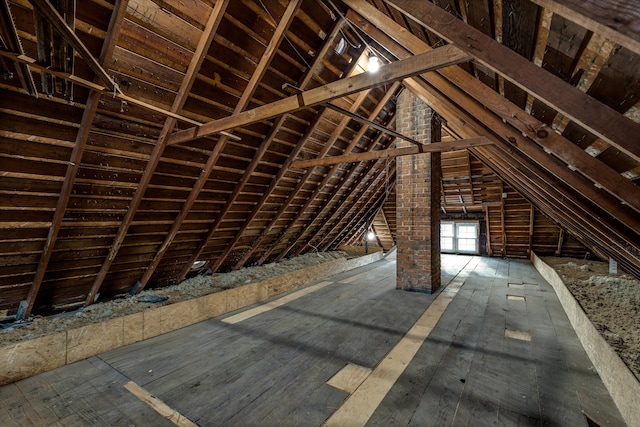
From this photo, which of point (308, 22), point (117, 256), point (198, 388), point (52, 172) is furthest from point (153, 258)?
point (308, 22)

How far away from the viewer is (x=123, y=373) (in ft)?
8.15

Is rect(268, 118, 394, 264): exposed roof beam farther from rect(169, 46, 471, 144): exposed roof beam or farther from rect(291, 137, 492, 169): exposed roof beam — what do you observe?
rect(169, 46, 471, 144): exposed roof beam

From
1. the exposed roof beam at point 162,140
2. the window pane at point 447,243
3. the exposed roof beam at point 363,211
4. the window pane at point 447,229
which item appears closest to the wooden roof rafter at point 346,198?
the exposed roof beam at point 363,211

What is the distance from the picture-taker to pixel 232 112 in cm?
339

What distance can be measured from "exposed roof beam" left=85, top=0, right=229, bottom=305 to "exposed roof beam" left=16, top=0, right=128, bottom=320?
1.97ft

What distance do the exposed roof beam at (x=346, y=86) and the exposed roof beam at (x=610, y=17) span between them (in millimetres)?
638

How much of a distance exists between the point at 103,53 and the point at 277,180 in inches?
110

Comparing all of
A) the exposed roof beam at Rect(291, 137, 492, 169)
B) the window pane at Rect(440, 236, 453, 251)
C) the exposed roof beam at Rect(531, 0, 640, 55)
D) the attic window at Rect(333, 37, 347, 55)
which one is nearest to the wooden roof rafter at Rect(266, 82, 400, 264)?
the exposed roof beam at Rect(291, 137, 492, 169)

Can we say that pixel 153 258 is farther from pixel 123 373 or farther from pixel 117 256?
pixel 123 373

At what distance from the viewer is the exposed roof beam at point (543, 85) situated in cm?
90

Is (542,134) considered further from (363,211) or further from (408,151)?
(363,211)

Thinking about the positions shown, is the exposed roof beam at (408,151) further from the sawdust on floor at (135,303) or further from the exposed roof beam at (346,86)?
the sawdust on floor at (135,303)

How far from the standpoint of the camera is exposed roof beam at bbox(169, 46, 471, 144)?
144 centimetres

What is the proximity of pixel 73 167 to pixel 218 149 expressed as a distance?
4.73ft
